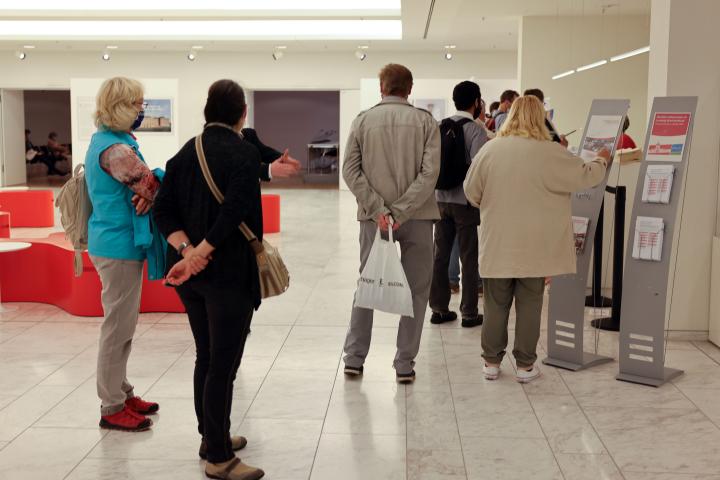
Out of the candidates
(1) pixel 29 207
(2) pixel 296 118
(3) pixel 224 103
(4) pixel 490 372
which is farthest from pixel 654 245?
(2) pixel 296 118

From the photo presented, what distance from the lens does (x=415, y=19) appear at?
14.6 metres

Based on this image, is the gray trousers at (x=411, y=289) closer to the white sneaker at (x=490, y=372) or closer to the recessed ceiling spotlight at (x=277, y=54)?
the white sneaker at (x=490, y=372)

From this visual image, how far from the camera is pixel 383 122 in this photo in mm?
4738

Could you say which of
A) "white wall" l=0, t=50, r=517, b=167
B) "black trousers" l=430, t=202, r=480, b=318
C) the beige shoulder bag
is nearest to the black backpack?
"black trousers" l=430, t=202, r=480, b=318

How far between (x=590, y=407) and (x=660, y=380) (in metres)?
0.70

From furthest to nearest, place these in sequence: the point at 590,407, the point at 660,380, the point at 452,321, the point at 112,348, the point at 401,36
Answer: the point at 401,36 < the point at 452,321 < the point at 660,380 < the point at 590,407 < the point at 112,348

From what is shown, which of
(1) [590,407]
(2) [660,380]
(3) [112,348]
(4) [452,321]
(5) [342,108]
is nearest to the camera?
(3) [112,348]

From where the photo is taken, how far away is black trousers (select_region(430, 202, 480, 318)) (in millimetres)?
6355

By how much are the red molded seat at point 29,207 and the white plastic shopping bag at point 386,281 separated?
9.76 m

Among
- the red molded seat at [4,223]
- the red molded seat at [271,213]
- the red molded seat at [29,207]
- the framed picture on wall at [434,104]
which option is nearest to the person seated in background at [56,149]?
the red molded seat at [29,207]

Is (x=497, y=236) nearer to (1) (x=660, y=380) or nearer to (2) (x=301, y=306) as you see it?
(1) (x=660, y=380)

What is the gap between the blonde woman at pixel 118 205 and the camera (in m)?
3.92

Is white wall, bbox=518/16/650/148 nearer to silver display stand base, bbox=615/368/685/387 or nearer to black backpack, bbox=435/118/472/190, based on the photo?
black backpack, bbox=435/118/472/190

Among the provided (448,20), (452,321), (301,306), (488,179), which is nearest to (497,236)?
(488,179)
